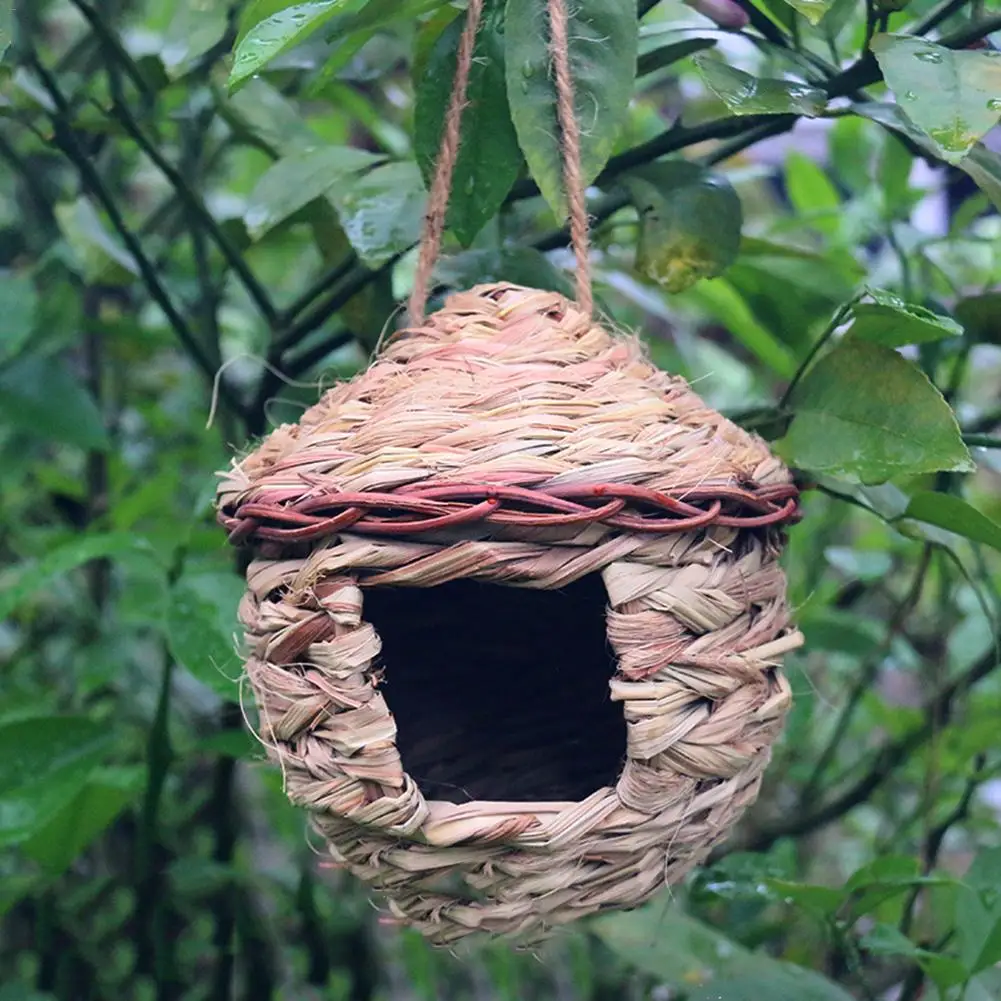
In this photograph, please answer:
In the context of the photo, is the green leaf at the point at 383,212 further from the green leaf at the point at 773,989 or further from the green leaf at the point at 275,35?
the green leaf at the point at 773,989

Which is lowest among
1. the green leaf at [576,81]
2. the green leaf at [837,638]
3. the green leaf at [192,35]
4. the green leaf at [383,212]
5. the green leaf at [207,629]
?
the green leaf at [837,638]

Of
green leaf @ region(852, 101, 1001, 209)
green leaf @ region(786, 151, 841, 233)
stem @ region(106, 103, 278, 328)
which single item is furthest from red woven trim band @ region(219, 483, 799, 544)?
green leaf @ region(786, 151, 841, 233)

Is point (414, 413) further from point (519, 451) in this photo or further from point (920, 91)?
point (920, 91)

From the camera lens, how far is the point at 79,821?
2.86ft

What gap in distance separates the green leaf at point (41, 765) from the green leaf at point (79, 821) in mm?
83

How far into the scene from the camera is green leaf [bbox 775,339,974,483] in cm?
55

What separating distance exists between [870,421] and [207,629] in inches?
15.2

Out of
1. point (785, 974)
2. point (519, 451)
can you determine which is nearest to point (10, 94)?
point (519, 451)

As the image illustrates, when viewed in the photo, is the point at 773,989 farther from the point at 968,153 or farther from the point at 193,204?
the point at 193,204

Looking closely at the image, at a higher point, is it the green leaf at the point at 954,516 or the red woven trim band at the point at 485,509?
the red woven trim band at the point at 485,509

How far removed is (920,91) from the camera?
52cm

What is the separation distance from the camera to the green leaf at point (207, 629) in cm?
66

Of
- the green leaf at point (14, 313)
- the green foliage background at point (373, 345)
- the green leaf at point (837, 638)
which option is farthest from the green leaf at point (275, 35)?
the green leaf at point (837, 638)

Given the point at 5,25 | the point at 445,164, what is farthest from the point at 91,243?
the point at 445,164
